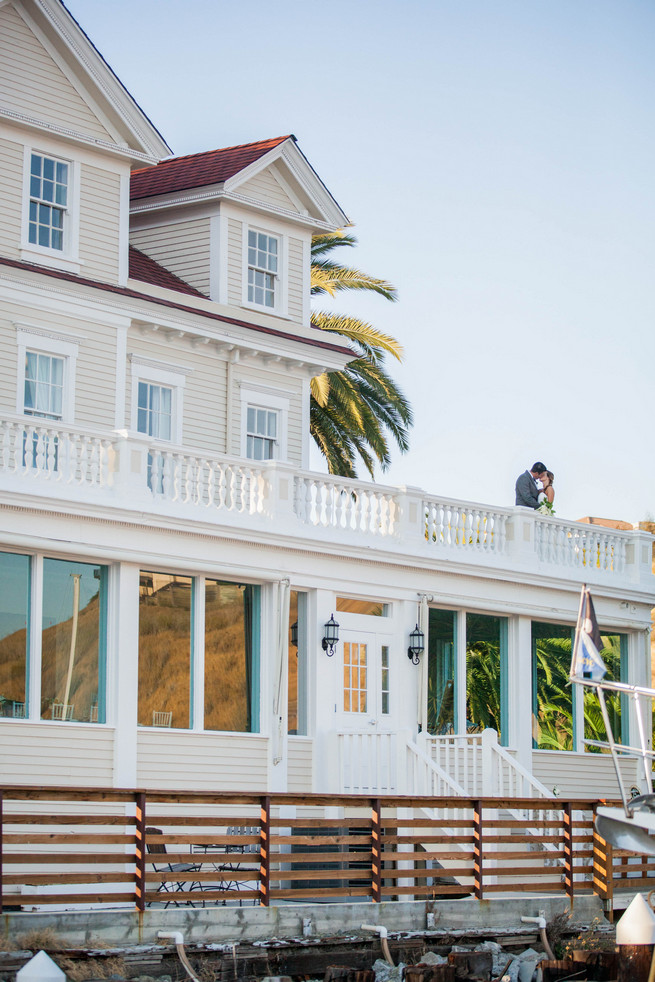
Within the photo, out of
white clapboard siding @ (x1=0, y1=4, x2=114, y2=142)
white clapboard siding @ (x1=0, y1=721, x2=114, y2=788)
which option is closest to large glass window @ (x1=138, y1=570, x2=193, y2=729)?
white clapboard siding @ (x1=0, y1=721, x2=114, y2=788)

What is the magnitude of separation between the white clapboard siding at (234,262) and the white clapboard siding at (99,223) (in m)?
2.49

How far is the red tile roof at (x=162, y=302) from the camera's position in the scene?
69.5 ft

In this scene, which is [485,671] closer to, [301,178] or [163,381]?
[163,381]

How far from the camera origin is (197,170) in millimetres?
25734

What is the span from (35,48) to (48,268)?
3185mm

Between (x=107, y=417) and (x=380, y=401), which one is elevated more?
(x=380, y=401)

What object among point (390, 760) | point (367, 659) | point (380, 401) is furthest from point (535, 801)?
point (380, 401)

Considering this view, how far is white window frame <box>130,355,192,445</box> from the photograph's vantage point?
22969mm

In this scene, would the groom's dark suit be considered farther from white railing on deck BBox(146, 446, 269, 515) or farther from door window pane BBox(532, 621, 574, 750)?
white railing on deck BBox(146, 446, 269, 515)

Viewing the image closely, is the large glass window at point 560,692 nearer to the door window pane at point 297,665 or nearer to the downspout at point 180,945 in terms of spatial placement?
the door window pane at point 297,665

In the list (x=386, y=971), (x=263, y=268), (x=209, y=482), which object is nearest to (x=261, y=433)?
(x=263, y=268)

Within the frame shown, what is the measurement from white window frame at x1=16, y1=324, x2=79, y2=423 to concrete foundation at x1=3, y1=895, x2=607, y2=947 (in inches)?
358

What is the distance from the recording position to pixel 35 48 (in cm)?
2177

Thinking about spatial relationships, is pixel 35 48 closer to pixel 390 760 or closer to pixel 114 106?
pixel 114 106
